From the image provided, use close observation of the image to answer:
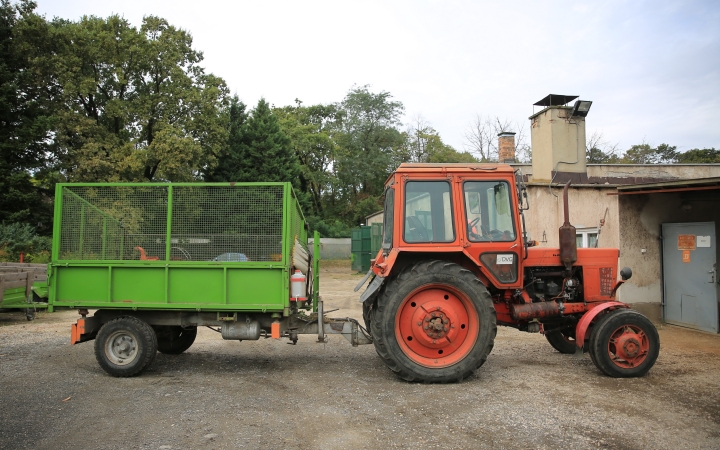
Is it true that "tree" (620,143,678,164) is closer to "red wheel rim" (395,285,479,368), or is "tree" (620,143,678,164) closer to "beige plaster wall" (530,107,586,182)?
"beige plaster wall" (530,107,586,182)

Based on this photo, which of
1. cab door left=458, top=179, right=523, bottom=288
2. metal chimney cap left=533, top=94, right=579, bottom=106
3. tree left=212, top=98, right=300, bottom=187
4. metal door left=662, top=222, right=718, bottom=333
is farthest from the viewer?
tree left=212, top=98, right=300, bottom=187

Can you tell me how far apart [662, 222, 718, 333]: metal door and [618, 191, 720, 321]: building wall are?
0.15 metres

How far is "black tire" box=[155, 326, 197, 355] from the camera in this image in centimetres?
674

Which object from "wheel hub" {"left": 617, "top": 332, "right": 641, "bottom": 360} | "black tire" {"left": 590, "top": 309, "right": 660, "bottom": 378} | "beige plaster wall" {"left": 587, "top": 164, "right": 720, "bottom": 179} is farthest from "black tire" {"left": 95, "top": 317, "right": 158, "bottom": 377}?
"beige plaster wall" {"left": 587, "top": 164, "right": 720, "bottom": 179}

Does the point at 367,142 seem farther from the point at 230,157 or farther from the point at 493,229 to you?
the point at 493,229

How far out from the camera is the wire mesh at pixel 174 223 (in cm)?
593

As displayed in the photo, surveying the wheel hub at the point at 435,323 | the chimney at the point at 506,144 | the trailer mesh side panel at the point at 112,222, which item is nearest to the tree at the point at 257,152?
the chimney at the point at 506,144

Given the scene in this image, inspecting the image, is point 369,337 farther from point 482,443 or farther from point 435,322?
point 482,443

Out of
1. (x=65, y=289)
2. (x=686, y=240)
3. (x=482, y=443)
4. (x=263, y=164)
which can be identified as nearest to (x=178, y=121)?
(x=263, y=164)

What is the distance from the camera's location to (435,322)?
566 centimetres

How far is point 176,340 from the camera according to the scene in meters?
7.09

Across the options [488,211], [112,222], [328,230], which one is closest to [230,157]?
[328,230]

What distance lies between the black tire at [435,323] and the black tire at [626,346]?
4.23ft

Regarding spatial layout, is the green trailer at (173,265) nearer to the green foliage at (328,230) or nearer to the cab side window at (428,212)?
the cab side window at (428,212)
